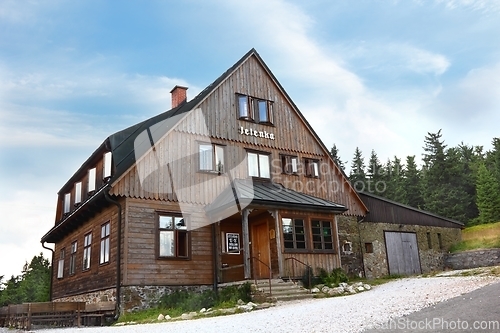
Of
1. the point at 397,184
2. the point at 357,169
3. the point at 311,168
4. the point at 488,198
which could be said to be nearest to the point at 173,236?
the point at 311,168

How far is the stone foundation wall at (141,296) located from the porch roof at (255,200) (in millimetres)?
3439

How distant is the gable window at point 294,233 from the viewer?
707 inches

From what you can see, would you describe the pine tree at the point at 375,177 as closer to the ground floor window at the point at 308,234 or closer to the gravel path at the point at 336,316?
the ground floor window at the point at 308,234

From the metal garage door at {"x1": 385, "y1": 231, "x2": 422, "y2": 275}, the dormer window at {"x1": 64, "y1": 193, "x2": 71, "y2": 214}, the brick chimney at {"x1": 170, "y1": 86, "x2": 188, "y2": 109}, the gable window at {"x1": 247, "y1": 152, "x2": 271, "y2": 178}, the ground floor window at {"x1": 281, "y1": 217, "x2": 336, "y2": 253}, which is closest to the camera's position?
the ground floor window at {"x1": 281, "y1": 217, "x2": 336, "y2": 253}

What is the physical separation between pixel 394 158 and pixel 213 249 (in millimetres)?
51074

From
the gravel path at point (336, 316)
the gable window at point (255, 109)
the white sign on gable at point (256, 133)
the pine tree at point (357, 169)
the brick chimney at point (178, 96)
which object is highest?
the pine tree at point (357, 169)

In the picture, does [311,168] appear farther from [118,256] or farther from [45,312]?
[45,312]

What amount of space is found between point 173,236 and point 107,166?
14.7ft

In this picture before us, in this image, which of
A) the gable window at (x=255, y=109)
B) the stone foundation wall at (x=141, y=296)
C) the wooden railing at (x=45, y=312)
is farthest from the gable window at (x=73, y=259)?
the gable window at (x=255, y=109)

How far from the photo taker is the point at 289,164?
72.3ft

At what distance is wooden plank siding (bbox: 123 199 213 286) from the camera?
1672 centimetres

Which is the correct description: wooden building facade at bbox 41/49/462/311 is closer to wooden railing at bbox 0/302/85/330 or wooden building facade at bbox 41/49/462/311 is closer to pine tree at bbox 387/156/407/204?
wooden railing at bbox 0/302/85/330

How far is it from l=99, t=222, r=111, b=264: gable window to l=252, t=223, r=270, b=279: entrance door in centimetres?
563

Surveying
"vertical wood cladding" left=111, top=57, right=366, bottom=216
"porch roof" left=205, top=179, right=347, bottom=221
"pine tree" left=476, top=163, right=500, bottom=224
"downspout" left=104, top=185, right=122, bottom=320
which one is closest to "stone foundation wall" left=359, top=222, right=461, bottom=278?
"vertical wood cladding" left=111, top=57, right=366, bottom=216
